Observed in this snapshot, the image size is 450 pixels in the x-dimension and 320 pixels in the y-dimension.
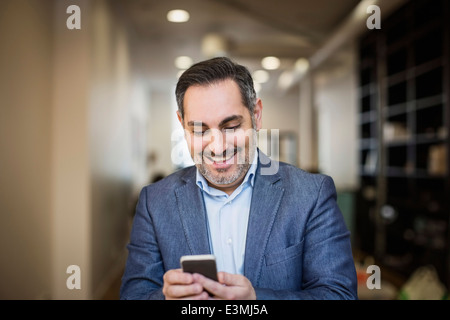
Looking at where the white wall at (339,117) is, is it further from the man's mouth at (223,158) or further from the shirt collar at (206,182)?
the man's mouth at (223,158)

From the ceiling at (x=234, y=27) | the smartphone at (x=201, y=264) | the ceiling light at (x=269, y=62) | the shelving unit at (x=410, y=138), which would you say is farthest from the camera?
the ceiling light at (x=269, y=62)

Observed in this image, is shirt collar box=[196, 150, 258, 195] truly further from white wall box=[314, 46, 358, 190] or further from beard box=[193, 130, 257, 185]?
white wall box=[314, 46, 358, 190]

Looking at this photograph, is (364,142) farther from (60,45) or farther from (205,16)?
(60,45)

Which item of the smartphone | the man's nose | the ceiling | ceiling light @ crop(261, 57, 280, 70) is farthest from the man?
ceiling light @ crop(261, 57, 280, 70)

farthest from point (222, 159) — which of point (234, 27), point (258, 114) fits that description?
point (234, 27)

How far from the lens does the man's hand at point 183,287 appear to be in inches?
36.0

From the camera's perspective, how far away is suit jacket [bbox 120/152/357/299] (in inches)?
46.9

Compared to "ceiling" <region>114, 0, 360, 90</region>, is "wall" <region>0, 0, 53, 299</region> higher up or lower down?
lower down

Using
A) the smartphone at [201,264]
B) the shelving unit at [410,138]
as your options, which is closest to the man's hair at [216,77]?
the smartphone at [201,264]

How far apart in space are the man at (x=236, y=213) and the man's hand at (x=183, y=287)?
19 centimetres

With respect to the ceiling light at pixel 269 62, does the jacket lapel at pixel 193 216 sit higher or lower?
lower

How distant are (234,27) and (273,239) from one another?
4571mm

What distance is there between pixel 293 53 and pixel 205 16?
69.6 inches
